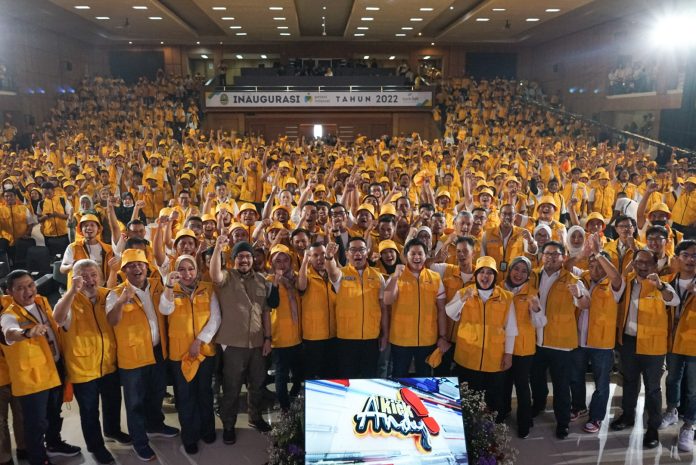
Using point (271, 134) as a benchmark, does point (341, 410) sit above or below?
below

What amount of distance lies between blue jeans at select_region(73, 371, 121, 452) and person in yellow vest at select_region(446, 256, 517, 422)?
112 inches

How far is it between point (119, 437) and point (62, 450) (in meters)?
0.43

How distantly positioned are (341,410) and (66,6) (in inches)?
758

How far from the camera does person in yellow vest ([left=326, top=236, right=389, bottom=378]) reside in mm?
4707

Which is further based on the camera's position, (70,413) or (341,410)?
(70,413)

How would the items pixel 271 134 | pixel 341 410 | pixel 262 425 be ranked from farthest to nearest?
pixel 271 134 → pixel 262 425 → pixel 341 410

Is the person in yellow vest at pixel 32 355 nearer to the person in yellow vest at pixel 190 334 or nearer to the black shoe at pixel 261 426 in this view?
the person in yellow vest at pixel 190 334

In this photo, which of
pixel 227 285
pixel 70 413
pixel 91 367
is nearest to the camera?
pixel 91 367

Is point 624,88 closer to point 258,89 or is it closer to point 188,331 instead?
point 258,89

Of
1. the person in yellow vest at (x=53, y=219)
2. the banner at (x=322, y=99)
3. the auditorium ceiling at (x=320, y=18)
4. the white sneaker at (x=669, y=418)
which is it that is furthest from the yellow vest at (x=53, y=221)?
the banner at (x=322, y=99)

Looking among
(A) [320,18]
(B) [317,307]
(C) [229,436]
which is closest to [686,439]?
(B) [317,307]

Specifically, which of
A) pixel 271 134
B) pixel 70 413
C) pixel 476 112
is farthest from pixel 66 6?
pixel 70 413

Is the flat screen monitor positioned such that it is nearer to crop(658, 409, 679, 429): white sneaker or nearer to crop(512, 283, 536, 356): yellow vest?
crop(512, 283, 536, 356): yellow vest

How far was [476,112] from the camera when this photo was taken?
68.9ft
